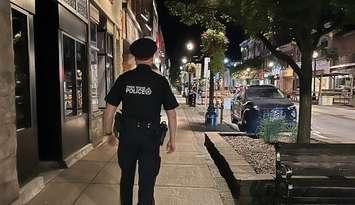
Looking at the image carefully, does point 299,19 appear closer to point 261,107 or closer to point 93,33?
point 93,33

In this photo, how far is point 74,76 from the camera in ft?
30.6

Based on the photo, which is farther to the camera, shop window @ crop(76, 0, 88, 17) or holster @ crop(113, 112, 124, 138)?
shop window @ crop(76, 0, 88, 17)

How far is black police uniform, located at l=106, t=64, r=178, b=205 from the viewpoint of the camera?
450 cm

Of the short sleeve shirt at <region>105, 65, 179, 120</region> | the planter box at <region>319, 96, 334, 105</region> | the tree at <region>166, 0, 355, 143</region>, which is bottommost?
the planter box at <region>319, 96, 334, 105</region>

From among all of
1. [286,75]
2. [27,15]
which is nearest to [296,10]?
[27,15]

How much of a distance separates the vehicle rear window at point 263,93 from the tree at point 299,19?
6865 mm

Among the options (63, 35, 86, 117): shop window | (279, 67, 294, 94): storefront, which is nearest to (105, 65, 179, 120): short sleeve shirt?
(63, 35, 86, 117): shop window

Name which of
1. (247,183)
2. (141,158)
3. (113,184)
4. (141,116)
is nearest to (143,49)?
(141,116)

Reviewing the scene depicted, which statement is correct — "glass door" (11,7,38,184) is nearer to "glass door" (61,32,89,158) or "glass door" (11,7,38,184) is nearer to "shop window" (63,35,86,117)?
"glass door" (61,32,89,158)

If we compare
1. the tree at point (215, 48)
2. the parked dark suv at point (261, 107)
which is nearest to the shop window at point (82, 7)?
the parked dark suv at point (261, 107)

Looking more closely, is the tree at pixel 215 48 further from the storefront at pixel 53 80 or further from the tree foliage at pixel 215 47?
the storefront at pixel 53 80

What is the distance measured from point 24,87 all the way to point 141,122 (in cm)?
231

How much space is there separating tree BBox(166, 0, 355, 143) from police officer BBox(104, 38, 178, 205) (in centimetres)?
333

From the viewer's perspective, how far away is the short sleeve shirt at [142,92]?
450cm
